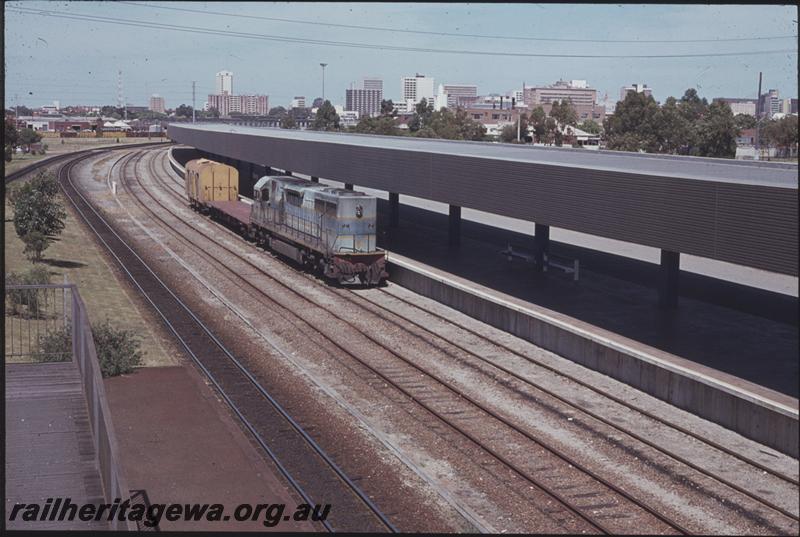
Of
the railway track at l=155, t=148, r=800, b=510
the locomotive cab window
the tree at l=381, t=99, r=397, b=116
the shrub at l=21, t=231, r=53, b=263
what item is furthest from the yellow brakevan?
the tree at l=381, t=99, r=397, b=116

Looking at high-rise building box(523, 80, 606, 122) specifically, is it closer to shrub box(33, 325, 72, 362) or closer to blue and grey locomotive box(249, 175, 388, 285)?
blue and grey locomotive box(249, 175, 388, 285)

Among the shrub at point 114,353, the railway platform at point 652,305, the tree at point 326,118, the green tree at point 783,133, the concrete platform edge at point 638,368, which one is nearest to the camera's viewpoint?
the concrete platform edge at point 638,368

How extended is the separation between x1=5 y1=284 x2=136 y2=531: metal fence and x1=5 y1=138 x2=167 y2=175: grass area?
44607 mm

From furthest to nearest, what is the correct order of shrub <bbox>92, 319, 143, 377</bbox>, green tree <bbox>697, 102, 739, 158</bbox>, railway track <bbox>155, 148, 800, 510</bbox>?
green tree <bbox>697, 102, 739, 158</bbox> → shrub <bbox>92, 319, 143, 377</bbox> → railway track <bbox>155, 148, 800, 510</bbox>

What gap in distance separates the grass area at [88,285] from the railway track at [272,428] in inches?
29.3

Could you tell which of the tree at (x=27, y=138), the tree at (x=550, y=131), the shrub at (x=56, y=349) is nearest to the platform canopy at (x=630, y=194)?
the shrub at (x=56, y=349)

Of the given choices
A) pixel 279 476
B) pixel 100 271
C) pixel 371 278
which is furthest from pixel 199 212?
pixel 279 476

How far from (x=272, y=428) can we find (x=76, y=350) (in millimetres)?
4338

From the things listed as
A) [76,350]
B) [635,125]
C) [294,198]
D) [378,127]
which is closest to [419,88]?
[378,127]

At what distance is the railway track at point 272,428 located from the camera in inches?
517

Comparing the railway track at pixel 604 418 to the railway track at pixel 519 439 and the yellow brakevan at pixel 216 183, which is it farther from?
the yellow brakevan at pixel 216 183

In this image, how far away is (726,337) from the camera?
20547mm

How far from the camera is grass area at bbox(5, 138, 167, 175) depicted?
7501cm

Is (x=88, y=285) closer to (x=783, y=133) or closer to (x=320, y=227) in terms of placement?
(x=320, y=227)
